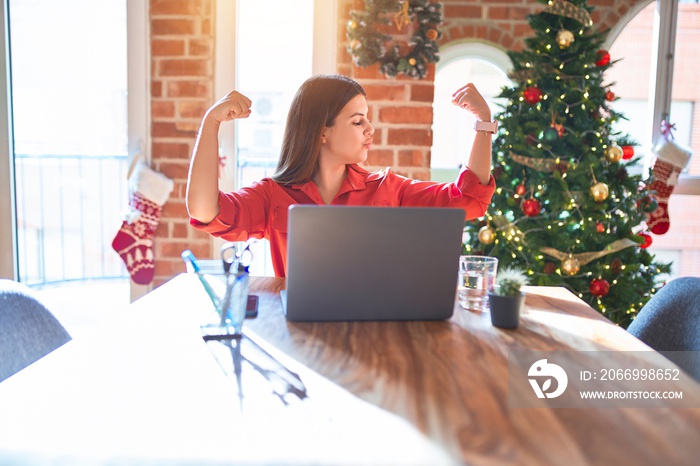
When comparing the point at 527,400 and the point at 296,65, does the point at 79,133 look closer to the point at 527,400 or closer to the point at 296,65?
the point at 296,65

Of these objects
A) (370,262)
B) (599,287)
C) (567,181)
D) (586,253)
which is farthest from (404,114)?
(370,262)

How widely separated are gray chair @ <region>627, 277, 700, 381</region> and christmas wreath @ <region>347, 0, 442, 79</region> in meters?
1.59

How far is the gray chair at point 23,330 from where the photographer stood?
1.15m

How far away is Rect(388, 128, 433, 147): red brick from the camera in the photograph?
109 inches

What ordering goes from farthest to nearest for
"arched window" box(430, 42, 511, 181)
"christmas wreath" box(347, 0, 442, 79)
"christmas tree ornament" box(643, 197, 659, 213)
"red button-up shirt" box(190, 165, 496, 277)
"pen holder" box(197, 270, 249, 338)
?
"arched window" box(430, 42, 511, 181) < "christmas tree ornament" box(643, 197, 659, 213) < "christmas wreath" box(347, 0, 442, 79) < "red button-up shirt" box(190, 165, 496, 277) < "pen holder" box(197, 270, 249, 338)

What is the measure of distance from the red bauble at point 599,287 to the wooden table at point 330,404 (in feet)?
5.93

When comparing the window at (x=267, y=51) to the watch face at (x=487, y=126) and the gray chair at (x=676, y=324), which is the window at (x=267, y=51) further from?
the gray chair at (x=676, y=324)

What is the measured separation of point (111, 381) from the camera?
32.9 inches

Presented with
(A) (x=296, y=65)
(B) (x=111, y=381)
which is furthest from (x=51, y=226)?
(B) (x=111, y=381)

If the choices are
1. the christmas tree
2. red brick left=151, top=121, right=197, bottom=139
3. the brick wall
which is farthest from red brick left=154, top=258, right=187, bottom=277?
the christmas tree

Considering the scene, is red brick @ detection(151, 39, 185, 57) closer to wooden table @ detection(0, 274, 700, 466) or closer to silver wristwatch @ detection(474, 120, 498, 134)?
silver wristwatch @ detection(474, 120, 498, 134)

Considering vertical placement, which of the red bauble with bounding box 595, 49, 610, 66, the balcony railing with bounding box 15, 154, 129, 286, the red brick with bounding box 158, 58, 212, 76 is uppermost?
the red bauble with bounding box 595, 49, 610, 66

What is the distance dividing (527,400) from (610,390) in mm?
134

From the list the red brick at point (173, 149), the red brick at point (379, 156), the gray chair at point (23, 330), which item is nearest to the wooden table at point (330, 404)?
the gray chair at point (23, 330)
